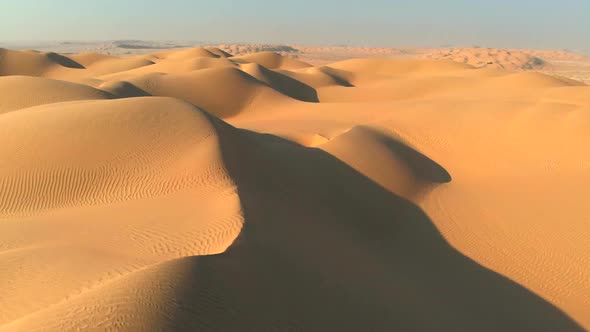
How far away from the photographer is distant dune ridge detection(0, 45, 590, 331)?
169 inches

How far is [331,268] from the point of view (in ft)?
20.0

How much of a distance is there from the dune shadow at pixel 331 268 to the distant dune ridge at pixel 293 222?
0.10 feet

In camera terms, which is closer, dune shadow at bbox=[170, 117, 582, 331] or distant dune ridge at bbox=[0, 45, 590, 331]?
dune shadow at bbox=[170, 117, 582, 331]

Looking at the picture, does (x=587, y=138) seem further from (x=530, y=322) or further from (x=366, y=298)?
(x=366, y=298)

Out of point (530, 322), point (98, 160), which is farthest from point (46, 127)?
point (530, 322)

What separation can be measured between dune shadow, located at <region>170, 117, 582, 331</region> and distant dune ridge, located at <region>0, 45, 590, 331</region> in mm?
30

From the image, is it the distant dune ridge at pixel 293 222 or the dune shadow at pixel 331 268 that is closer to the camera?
the dune shadow at pixel 331 268

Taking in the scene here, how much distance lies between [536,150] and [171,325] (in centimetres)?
1282

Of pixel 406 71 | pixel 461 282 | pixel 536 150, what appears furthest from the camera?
pixel 406 71

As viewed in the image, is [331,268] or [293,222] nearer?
[331,268]

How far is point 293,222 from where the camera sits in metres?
7.31

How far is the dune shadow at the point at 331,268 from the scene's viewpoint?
4.14 meters

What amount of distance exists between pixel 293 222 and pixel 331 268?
56.3 inches

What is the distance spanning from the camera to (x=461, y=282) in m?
→ 7.55
